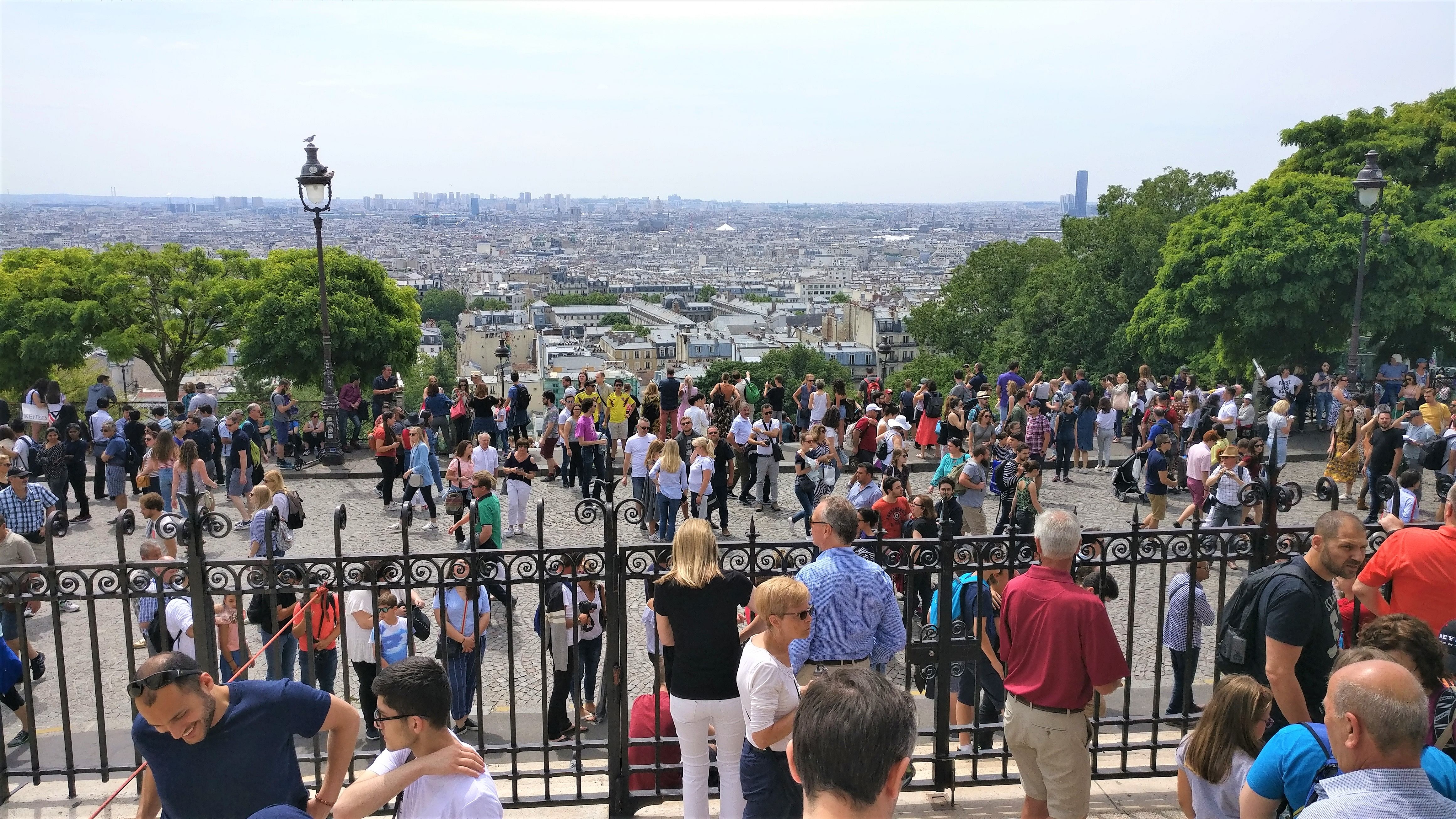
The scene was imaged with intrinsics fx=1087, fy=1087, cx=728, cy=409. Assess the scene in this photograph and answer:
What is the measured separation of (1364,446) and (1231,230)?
634 inches

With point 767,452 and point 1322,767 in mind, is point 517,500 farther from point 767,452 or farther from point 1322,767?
point 1322,767

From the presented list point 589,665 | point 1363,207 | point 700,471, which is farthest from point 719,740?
point 1363,207

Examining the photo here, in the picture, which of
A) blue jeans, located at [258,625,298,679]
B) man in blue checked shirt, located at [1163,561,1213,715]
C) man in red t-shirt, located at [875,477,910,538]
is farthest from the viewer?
man in red t-shirt, located at [875,477,910,538]

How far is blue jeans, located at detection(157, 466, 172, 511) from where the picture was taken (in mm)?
12648

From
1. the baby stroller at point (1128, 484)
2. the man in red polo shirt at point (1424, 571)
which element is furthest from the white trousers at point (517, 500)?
the man in red polo shirt at point (1424, 571)

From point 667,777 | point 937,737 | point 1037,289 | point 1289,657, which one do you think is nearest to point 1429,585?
point 1289,657

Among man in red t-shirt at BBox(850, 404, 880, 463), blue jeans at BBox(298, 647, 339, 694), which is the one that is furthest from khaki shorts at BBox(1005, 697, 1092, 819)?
man in red t-shirt at BBox(850, 404, 880, 463)

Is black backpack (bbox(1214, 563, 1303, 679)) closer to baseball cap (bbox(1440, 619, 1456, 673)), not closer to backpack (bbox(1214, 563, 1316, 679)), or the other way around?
backpack (bbox(1214, 563, 1316, 679))

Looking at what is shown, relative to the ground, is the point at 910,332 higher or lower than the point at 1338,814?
lower

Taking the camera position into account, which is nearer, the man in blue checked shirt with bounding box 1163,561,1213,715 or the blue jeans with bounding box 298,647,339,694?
the man in blue checked shirt with bounding box 1163,561,1213,715

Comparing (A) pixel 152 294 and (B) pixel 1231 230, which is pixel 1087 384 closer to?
(B) pixel 1231 230

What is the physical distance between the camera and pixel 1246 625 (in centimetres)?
454

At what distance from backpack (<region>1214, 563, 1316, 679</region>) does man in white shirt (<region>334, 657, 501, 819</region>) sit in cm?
308

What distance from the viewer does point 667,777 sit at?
18.0 ft
